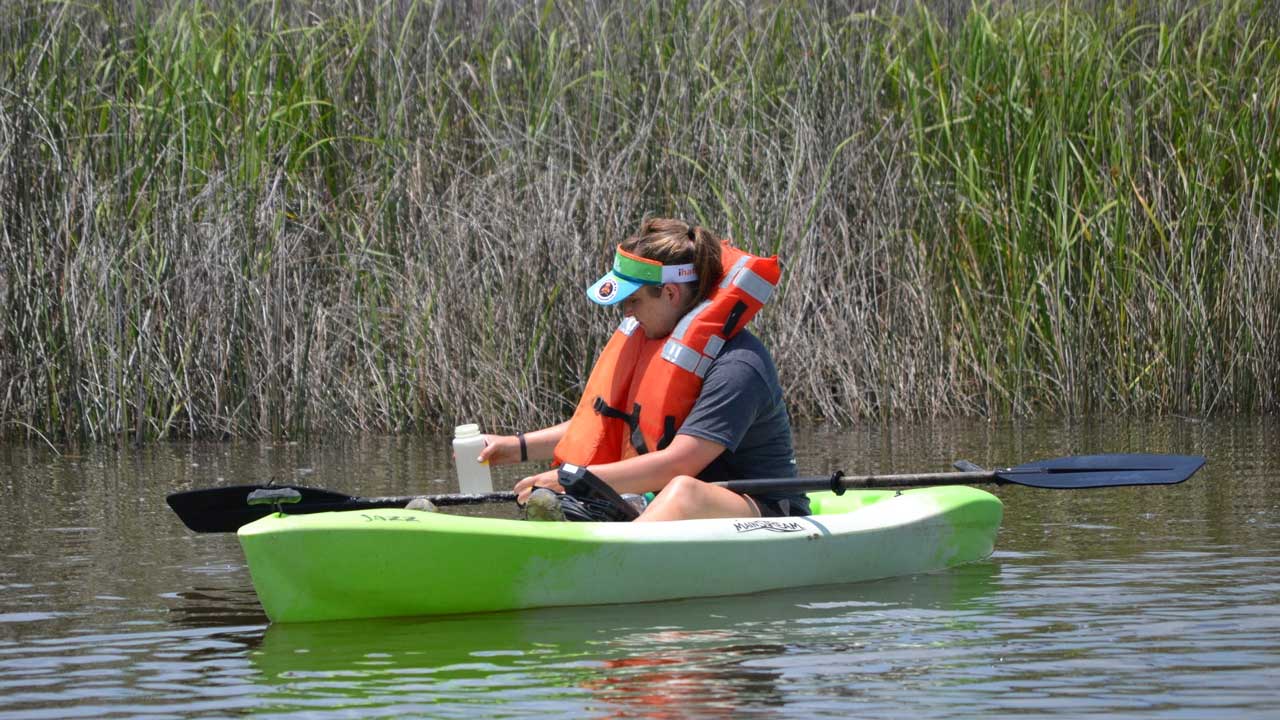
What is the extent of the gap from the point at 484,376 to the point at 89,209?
1.97m

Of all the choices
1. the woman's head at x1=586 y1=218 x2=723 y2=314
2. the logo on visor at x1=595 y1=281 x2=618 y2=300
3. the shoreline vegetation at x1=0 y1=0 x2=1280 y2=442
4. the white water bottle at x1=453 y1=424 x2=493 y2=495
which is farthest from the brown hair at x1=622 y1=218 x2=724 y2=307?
the shoreline vegetation at x1=0 y1=0 x2=1280 y2=442

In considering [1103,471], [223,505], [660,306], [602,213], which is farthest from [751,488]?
[602,213]

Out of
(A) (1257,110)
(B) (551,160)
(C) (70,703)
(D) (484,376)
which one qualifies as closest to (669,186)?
(B) (551,160)

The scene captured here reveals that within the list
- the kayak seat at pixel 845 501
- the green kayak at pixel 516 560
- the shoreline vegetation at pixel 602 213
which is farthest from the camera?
the shoreline vegetation at pixel 602 213

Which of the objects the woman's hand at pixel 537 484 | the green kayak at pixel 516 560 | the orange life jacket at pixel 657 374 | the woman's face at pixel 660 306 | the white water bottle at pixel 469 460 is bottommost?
the green kayak at pixel 516 560

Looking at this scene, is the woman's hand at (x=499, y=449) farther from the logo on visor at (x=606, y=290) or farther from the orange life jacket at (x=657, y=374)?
the logo on visor at (x=606, y=290)

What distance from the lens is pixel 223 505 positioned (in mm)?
5645

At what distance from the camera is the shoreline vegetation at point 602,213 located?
8930 millimetres

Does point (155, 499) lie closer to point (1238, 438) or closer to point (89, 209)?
point (89, 209)

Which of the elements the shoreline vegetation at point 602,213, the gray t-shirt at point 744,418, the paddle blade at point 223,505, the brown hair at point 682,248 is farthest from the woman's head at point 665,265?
the shoreline vegetation at point 602,213

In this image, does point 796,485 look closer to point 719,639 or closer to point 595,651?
point 719,639

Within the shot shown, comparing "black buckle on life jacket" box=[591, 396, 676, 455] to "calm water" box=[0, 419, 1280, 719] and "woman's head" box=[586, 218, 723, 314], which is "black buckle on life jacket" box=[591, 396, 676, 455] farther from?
"calm water" box=[0, 419, 1280, 719]

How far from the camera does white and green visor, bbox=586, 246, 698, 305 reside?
17.2 feet

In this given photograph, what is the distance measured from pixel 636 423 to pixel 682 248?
525 millimetres
